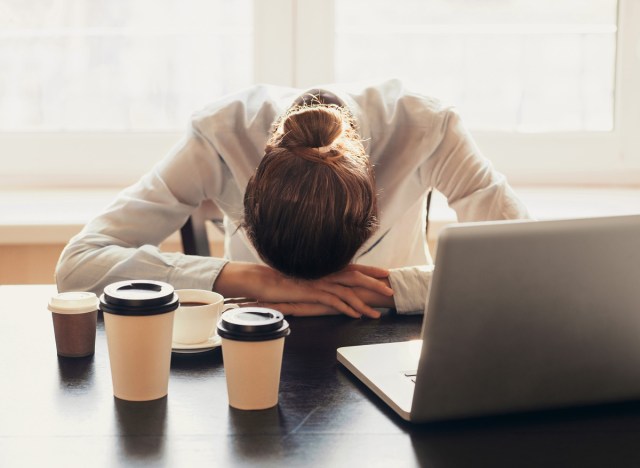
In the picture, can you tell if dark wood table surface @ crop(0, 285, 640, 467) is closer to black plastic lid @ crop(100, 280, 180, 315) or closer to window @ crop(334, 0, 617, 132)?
black plastic lid @ crop(100, 280, 180, 315)

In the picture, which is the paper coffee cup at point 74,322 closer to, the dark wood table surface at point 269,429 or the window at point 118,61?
the dark wood table surface at point 269,429

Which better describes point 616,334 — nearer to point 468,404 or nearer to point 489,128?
point 468,404

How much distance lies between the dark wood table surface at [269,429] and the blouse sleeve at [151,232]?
36cm

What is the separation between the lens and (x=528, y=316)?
0.92 metres

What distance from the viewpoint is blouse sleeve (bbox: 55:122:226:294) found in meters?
1.52

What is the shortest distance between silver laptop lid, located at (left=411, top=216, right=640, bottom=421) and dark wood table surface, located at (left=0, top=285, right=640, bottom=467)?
0.04m

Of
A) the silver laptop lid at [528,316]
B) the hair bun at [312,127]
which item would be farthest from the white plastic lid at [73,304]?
the silver laptop lid at [528,316]

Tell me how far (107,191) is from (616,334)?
75.6 inches

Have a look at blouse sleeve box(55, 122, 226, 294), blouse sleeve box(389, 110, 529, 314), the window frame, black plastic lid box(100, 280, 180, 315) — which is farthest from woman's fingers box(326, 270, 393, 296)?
the window frame

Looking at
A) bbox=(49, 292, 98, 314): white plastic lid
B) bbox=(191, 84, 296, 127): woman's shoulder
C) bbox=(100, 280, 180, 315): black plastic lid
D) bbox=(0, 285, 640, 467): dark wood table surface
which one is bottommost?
bbox=(0, 285, 640, 467): dark wood table surface

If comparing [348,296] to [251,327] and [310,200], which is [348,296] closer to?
[310,200]

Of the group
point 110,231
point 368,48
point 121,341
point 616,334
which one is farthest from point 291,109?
point 368,48

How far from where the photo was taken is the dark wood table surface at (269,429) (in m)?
0.88

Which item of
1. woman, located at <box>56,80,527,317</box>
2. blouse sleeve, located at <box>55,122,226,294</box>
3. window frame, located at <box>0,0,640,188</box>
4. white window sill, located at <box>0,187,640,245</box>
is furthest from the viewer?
window frame, located at <box>0,0,640,188</box>
